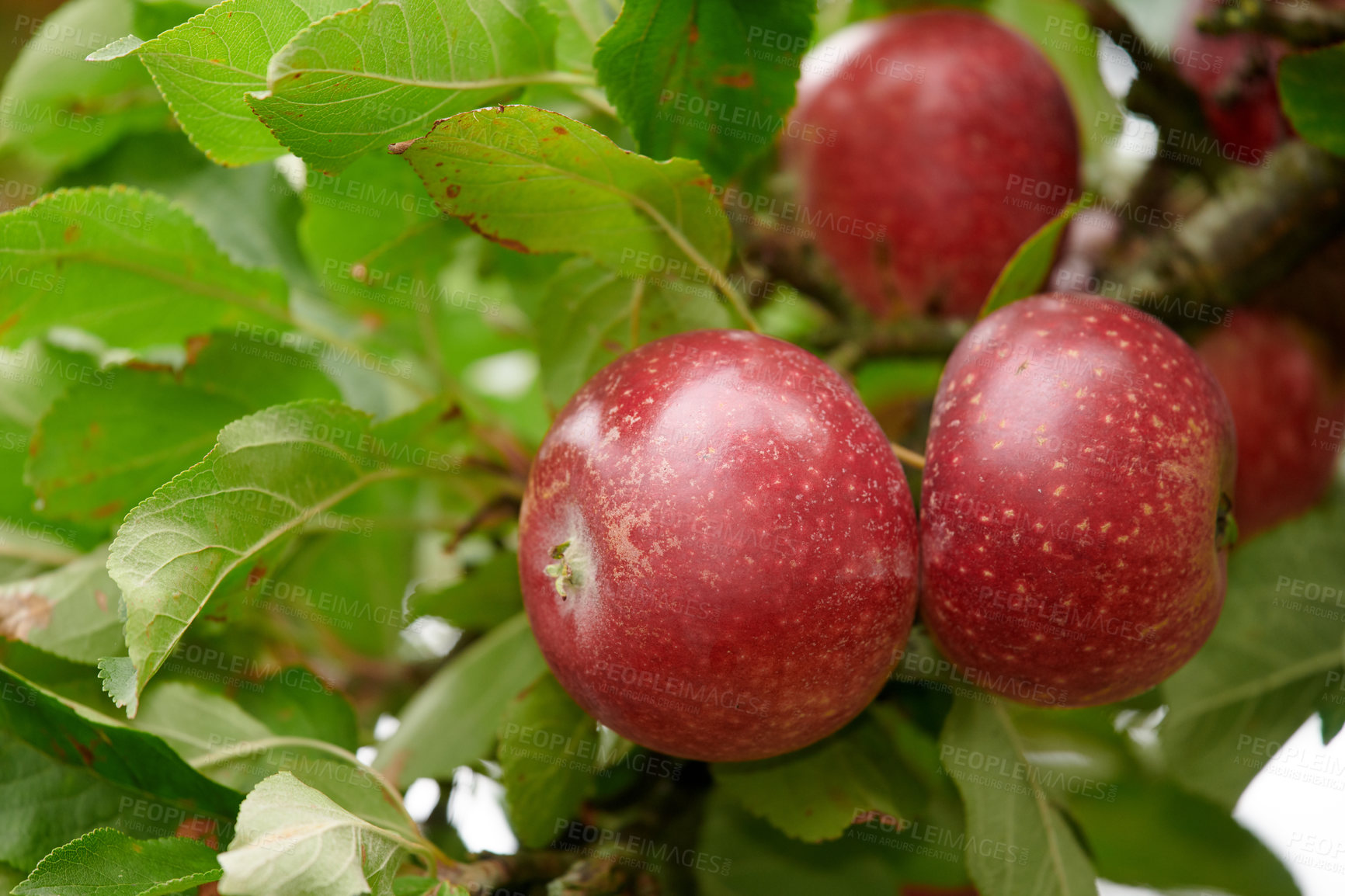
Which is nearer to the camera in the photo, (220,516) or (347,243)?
(220,516)

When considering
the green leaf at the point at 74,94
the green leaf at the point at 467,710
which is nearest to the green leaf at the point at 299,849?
the green leaf at the point at 467,710

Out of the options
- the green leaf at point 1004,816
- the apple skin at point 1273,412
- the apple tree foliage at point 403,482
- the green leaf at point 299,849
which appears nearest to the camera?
the green leaf at point 299,849

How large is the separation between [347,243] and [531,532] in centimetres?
44

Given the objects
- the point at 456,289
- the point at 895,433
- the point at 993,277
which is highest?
the point at 993,277

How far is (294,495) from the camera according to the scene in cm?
76

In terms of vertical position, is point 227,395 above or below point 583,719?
above

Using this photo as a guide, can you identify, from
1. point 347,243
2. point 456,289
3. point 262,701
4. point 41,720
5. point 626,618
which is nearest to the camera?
point 626,618

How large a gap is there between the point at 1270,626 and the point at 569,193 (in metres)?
0.81

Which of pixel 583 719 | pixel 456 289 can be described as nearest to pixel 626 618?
pixel 583 719

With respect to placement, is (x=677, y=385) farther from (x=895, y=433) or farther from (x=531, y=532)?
(x=895, y=433)

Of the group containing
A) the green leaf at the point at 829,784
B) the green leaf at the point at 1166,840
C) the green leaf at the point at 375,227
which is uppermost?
the green leaf at the point at 375,227

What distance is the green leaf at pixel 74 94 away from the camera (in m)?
0.99

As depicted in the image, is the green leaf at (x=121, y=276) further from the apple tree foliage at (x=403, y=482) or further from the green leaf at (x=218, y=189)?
the green leaf at (x=218, y=189)

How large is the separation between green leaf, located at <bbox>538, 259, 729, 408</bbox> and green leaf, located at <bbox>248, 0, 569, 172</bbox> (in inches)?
6.0
